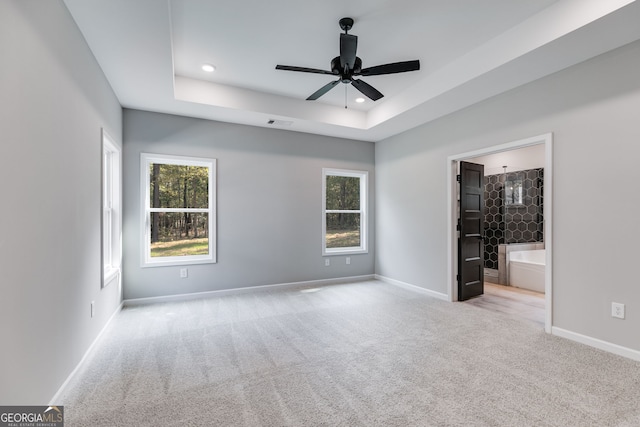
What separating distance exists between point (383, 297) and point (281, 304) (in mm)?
1560

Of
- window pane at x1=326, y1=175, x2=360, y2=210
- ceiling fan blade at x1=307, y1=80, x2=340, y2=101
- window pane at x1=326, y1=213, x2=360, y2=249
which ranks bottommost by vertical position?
window pane at x1=326, y1=213, x2=360, y2=249

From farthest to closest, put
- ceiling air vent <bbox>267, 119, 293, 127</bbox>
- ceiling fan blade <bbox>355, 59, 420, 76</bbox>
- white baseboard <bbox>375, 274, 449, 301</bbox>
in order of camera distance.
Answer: ceiling air vent <bbox>267, 119, 293, 127</bbox>, white baseboard <bbox>375, 274, 449, 301</bbox>, ceiling fan blade <bbox>355, 59, 420, 76</bbox>

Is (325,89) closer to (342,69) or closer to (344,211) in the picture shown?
(342,69)

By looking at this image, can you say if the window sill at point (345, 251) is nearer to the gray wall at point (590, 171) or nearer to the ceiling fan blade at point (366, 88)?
the gray wall at point (590, 171)

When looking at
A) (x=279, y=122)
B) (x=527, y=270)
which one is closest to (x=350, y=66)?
(x=279, y=122)

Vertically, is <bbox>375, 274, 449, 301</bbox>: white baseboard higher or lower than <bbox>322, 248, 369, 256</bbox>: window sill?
lower

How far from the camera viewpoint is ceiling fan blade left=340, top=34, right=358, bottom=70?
2.47 meters

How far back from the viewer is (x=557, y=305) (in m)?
3.05

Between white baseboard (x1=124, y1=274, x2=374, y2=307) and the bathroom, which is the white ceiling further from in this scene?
white baseboard (x1=124, y1=274, x2=374, y2=307)

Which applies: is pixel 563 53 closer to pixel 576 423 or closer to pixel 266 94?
pixel 576 423

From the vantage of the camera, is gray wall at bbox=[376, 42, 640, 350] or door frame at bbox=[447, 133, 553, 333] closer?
gray wall at bbox=[376, 42, 640, 350]

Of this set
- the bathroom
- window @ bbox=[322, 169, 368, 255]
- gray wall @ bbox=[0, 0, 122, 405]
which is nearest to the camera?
gray wall @ bbox=[0, 0, 122, 405]

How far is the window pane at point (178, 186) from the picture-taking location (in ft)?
14.2

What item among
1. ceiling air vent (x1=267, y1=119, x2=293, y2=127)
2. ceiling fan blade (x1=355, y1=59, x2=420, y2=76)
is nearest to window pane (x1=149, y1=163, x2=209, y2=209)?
ceiling air vent (x1=267, y1=119, x2=293, y2=127)
